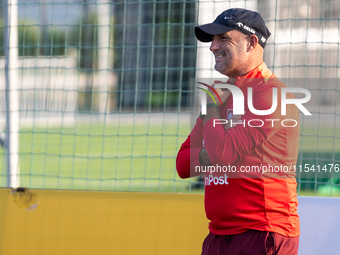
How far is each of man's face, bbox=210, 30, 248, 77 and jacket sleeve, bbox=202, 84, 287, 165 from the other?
0.74 feet

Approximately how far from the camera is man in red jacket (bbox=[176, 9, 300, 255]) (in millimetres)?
1703

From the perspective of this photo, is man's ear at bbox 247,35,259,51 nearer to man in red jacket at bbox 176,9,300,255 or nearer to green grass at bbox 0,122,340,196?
man in red jacket at bbox 176,9,300,255

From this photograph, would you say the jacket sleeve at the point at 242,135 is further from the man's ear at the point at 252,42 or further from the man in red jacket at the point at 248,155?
the man's ear at the point at 252,42

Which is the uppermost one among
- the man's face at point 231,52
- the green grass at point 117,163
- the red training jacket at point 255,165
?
the man's face at point 231,52

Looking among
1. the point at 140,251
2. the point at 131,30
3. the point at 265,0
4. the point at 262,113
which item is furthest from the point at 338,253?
the point at 131,30

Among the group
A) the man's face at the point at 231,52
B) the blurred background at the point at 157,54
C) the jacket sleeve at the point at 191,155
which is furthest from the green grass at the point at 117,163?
the man's face at the point at 231,52

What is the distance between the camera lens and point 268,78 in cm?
182

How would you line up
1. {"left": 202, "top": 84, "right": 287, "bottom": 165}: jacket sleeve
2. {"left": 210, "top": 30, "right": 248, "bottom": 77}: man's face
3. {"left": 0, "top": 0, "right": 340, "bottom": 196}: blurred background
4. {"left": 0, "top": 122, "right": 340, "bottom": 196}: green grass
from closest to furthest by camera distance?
{"left": 202, "top": 84, "right": 287, "bottom": 165}: jacket sleeve → {"left": 210, "top": 30, "right": 248, "bottom": 77}: man's face → {"left": 0, "top": 0, "right": 340, "bottom": 196}: blurred background → {"left": 0, "top": 122, "right": 340, "bottom": 196}: green grass

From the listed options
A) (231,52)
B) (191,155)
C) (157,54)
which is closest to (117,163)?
(157,54)

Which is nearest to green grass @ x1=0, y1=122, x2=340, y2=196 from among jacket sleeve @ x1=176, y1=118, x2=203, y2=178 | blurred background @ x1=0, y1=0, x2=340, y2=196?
blurred background @ x1=0, y1=0, x2=340, y2=196

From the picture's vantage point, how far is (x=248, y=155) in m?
1.78

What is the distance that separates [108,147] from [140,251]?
9.15 m

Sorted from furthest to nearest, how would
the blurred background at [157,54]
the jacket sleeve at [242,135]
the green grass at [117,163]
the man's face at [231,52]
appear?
1. the green grass at [117,163]
2. the blurred background at [157,54]
3. the man's face at [231,52]
4. the jacket sleeve at [242,135]

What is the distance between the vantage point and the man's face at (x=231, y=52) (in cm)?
185
